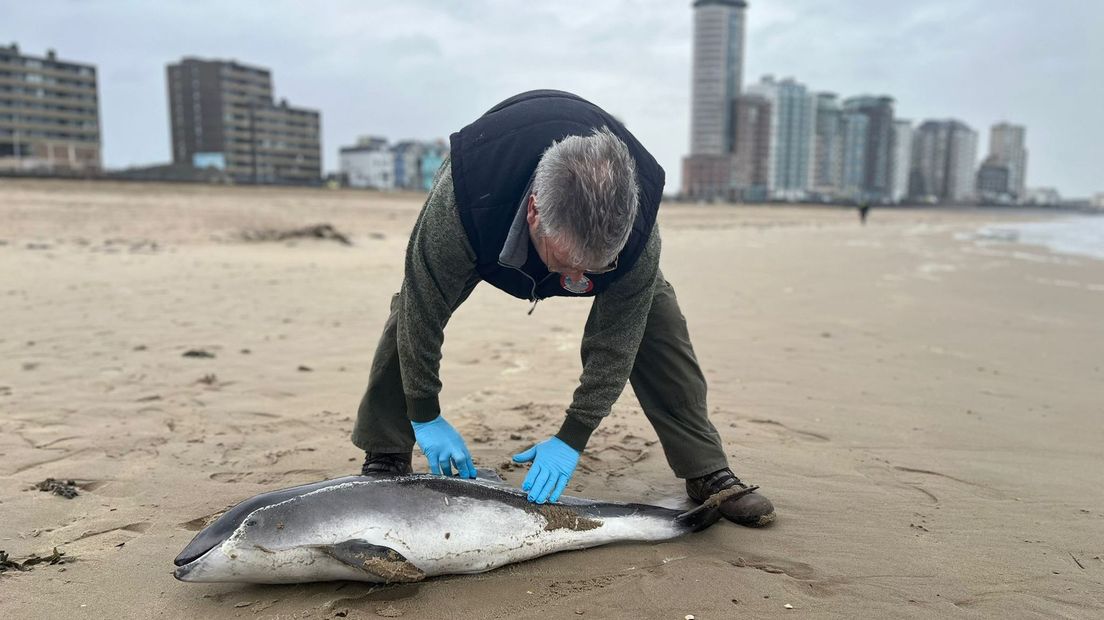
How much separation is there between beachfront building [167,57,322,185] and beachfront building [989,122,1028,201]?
163565 mm

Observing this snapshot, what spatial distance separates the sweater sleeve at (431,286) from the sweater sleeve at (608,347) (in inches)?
19.6

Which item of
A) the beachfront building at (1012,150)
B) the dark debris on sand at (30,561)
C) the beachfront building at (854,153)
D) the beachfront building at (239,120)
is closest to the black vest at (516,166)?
the dark debris on sand at (30,561)

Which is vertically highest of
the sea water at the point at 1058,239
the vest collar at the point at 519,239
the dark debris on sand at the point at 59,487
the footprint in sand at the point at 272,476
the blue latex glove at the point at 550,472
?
the vest collar at the point at 519,239

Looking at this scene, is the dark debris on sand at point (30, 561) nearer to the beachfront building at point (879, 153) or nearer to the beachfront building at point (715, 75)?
the beachfront building at point (715, 75)

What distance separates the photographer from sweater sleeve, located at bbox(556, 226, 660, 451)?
2531 mm

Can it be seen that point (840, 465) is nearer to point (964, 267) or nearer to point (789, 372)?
point (789, 372)

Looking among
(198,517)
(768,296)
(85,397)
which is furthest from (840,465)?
(768,296)

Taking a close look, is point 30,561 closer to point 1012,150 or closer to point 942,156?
point 942,156

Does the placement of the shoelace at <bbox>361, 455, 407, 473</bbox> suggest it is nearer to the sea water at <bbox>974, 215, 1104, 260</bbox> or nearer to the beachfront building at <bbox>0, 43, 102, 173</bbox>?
the sea water at <bbox>974, 215, 1104, 260</bbox>

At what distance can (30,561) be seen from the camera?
2402mm

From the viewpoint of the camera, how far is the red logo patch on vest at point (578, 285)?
2343mm

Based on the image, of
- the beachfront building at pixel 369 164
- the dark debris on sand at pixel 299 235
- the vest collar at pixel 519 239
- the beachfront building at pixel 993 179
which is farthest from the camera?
the beachfront building at pixel 993 179

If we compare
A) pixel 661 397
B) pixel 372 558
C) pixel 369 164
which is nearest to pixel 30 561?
pixel 372 558

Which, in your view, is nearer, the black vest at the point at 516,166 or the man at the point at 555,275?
the man at the point at 555,275
